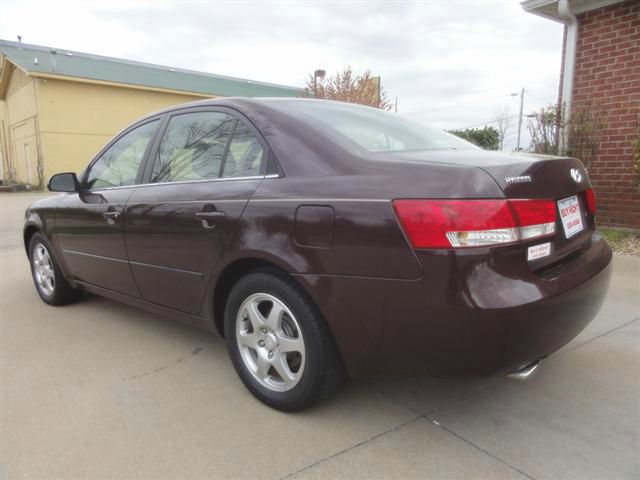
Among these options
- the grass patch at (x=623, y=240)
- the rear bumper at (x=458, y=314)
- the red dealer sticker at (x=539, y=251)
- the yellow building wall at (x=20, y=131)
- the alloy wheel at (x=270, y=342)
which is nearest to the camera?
the rear bumper at (x=458, y=314)

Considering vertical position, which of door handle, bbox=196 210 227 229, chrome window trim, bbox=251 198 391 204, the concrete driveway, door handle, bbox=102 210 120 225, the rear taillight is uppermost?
chrome window trim, bbox=251 198 391 204

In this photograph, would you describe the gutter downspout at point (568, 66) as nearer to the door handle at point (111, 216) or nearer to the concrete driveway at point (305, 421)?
the concrete driveway at point (305, 421)

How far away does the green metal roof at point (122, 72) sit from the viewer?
73.8 ft

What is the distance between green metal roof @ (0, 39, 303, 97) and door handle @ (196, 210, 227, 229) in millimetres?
23039

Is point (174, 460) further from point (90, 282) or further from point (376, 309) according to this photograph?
point (90, 282)

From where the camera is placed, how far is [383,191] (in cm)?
196

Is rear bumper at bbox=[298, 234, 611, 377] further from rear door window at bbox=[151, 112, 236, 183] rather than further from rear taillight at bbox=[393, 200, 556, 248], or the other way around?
rear door window at bbox=[151, 112, 236, 183]

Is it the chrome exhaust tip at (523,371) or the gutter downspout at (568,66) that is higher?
the gutter downspout at (568,66)

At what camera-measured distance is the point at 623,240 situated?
6070 mm

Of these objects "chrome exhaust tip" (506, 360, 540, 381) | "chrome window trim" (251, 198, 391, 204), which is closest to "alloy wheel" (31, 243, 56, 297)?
"chrome window trim" (251, 198, 391, 204)

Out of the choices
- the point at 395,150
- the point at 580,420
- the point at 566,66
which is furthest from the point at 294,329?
the point at 566,66

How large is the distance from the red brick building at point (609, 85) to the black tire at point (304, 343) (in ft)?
18.1

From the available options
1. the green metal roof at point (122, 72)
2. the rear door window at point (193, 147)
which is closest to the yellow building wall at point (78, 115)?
the green metal roof at point (122, 72)

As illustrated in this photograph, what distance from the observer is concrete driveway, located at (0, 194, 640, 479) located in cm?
204
